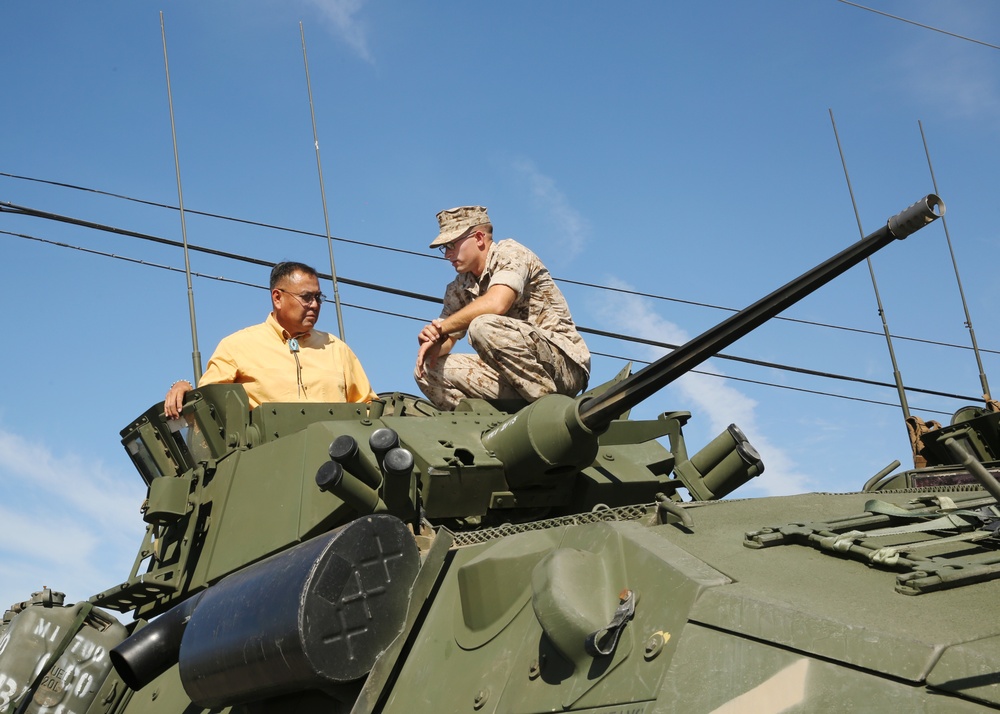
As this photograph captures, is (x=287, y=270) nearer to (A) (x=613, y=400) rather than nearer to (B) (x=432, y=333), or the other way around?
(B) (x=432, y=333)

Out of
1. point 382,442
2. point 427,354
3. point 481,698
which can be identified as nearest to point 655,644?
point 481,698

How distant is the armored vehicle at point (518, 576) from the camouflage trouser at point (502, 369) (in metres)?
0.23

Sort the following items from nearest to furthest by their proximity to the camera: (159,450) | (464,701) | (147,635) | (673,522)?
(464,701) → (673,522) → (147,635) → (159,450)

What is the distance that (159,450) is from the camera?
7.65 m

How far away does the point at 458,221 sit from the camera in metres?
7.74

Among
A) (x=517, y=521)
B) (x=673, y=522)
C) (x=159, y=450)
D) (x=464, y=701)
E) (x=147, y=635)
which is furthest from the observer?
(x=159, y=450)

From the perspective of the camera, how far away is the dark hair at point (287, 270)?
26.4 ft

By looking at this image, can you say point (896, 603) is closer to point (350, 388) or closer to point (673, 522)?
point (673, 522)

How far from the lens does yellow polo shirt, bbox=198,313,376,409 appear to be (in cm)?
759

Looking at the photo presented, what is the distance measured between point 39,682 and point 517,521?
2914 mm

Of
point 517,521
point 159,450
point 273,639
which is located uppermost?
point 159,450

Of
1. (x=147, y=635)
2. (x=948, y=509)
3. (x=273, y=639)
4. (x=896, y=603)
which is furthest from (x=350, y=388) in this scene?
(x=896, y=603)

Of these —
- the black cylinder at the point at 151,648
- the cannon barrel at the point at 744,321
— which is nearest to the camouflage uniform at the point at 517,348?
the cannon barrel at the point at 744,321

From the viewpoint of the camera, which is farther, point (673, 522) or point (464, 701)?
point (673, 522)
